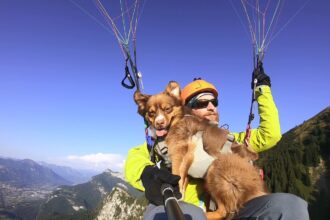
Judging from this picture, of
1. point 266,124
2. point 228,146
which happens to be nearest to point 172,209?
point 228,146

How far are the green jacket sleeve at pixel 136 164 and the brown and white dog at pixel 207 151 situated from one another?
0.56 m

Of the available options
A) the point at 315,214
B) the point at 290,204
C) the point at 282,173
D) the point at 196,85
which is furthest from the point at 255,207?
the point at 282,173

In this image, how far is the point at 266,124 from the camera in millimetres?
6910

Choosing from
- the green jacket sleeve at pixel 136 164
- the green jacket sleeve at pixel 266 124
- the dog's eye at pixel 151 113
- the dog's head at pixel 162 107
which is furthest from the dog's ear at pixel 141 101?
the green jacket sleeve at pixel 266 124

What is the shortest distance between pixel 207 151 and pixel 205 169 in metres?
0.40

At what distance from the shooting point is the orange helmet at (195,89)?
7934 millimetres

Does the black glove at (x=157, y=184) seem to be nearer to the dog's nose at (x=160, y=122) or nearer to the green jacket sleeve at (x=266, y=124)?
the dog's nose at (x=160, y=122)

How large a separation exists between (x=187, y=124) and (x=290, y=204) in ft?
9.52

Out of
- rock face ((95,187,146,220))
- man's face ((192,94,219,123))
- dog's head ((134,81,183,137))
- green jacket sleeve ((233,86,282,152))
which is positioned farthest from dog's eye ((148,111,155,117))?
rock face ((95,187,146,220))

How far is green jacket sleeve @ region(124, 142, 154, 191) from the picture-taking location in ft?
20.3

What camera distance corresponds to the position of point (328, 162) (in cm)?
11225

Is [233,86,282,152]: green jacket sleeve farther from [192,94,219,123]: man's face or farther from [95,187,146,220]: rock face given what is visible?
[95,187,146,220]: rock face

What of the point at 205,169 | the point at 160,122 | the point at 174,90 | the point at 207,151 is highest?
the point at 174,90

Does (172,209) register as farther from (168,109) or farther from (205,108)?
(205,108)
